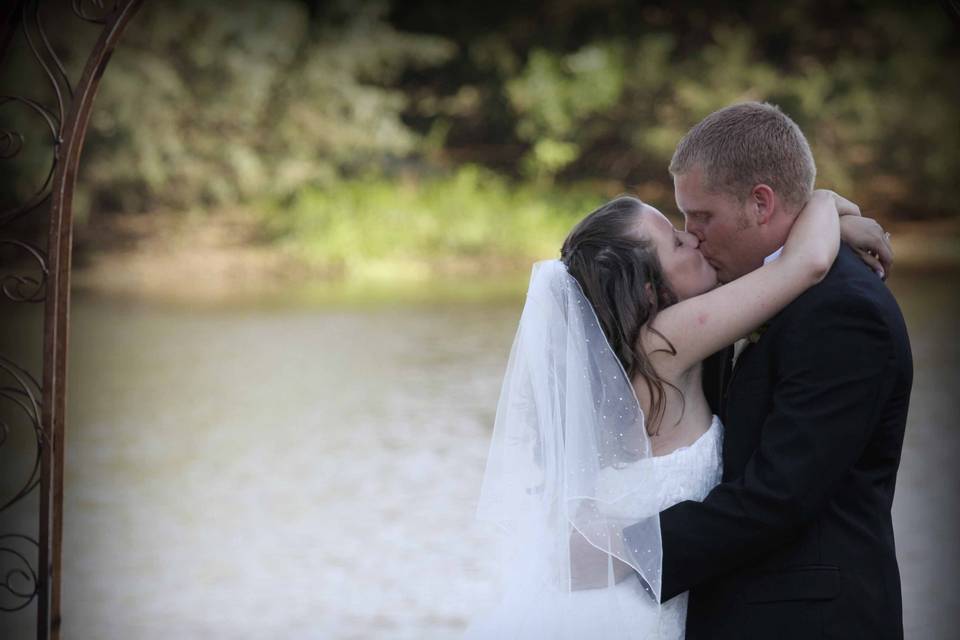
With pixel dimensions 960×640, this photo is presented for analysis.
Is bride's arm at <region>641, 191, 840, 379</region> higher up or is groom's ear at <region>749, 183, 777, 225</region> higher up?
groom's ear at <region>749, 183, 777, 225</region>

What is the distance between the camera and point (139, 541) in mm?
7672

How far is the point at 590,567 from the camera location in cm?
233

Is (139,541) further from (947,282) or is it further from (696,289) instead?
(947,282)

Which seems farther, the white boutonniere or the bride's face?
the bride's face

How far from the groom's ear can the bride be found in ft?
0.34

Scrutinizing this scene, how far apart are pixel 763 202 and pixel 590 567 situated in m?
0.83

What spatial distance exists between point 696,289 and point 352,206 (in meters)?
17.0

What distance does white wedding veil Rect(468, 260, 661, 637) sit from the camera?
7.47 ft

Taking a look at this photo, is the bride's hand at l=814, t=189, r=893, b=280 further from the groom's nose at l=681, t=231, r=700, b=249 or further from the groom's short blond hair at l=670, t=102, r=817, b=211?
the groom's nose at l=681, t=231, r=700, b=249

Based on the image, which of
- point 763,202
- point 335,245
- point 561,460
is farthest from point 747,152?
point 335,245

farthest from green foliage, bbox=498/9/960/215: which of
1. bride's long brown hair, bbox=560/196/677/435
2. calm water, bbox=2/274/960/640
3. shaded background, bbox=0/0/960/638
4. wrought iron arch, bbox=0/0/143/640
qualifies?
bride's long brown hair, bbox=560/196/677/435

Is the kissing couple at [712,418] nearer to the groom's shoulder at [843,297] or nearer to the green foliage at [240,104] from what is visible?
the groom's shoulder at [843,297]

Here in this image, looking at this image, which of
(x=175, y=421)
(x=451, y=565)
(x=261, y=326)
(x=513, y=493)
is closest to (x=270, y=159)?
(x=261, y=326)

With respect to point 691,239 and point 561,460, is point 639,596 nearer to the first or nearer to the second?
point 561,460
